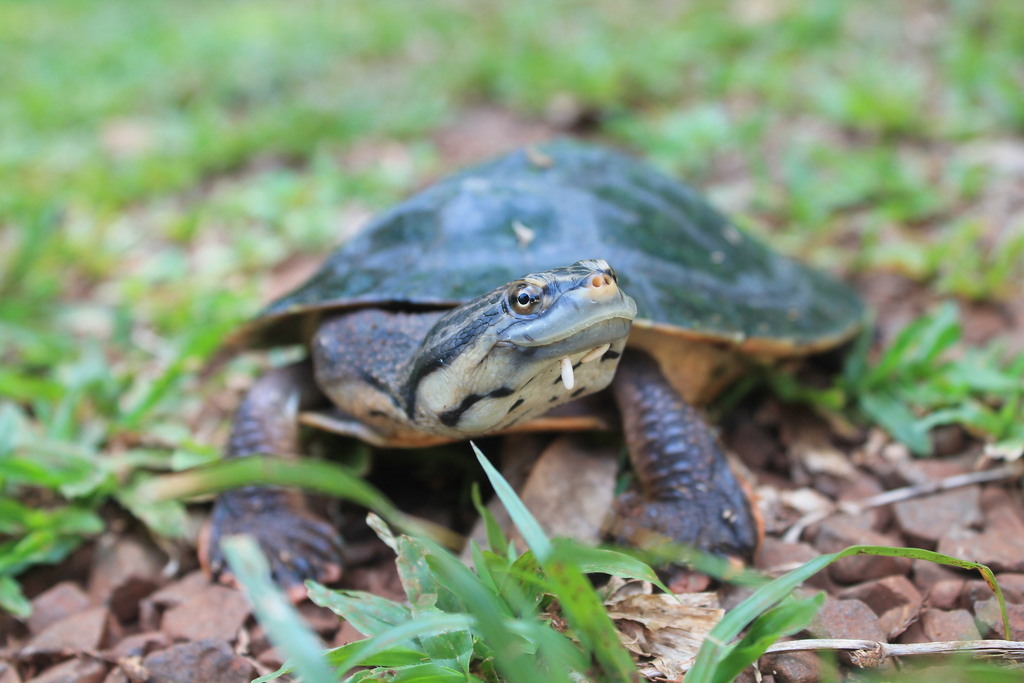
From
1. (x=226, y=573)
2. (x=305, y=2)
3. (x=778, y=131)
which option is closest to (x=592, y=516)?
(x=226, y=573)

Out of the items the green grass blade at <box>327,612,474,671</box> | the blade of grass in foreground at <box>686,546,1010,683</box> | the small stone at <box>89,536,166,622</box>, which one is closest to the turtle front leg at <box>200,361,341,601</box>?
the small stone at <box>89,536,166,622</box>

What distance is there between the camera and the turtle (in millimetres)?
1699

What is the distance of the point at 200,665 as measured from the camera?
181 centimetres

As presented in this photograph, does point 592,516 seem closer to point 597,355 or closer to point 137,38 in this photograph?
point 597,355

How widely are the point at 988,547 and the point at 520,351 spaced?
1307 millimetres

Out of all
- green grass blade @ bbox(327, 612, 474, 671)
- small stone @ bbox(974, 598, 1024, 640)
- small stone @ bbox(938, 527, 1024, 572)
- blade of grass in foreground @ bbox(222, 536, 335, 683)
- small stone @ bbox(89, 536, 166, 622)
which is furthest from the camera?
small stone @ bbox(89, 536, 166, 622)

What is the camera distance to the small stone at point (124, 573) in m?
2.14

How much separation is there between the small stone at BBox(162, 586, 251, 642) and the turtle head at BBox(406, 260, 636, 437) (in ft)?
2.24

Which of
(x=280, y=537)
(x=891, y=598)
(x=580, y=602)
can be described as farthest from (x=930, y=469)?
(x=280, y=537)

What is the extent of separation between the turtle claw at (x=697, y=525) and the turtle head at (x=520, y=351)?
0.40 meters

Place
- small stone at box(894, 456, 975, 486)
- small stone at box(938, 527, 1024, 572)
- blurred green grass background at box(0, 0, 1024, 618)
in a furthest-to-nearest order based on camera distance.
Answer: blurred green grass background at box(0, 0, 1024, 618), small stone at box(894, 456, 975, 486), small stone at box(938, 527, 1024, 572)

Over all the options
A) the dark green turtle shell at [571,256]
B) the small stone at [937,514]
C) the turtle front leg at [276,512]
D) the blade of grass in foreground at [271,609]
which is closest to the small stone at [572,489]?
the dark green turtle shell at [571,256]

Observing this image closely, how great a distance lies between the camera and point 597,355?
1703mm

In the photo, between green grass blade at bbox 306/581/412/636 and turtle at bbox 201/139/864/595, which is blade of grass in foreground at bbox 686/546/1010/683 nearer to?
turtle at bbox 201/139/864/595
